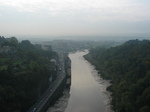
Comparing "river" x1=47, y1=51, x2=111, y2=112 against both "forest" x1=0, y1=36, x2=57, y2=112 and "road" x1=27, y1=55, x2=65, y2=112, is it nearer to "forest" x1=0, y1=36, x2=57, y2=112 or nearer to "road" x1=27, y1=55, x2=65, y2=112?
"road" x1=27, y1=55, x2=65, y2=112

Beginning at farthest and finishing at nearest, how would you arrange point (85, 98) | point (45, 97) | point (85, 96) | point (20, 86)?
1. point (85, 96)
2. point (85, 98)
3. point (45, 97)
4. point (20, 86)

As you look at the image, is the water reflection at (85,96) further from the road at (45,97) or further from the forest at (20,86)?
the forest at (20,86)

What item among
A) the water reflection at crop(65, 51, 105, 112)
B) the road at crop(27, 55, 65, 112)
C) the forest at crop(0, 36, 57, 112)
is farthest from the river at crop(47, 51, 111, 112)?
the forest at crop(0, 36, 57, 112)

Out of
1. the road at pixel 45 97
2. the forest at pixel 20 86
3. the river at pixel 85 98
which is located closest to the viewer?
the forest at pixel 20 86

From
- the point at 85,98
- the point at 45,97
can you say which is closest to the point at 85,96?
the point at 85,98

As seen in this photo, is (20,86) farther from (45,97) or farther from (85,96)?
(85,96)

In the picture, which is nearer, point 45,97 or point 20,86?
point 20,86

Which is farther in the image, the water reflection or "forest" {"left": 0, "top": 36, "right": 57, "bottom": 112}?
the water reflection

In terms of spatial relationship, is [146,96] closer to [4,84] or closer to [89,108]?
[89,108]

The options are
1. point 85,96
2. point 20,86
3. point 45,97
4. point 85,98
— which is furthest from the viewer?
point 85,96

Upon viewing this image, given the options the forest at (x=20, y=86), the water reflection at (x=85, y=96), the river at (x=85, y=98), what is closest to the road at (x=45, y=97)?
the forest at (x=20, y=86)

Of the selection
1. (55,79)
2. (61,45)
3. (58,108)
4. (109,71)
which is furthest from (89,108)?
(61,45)
